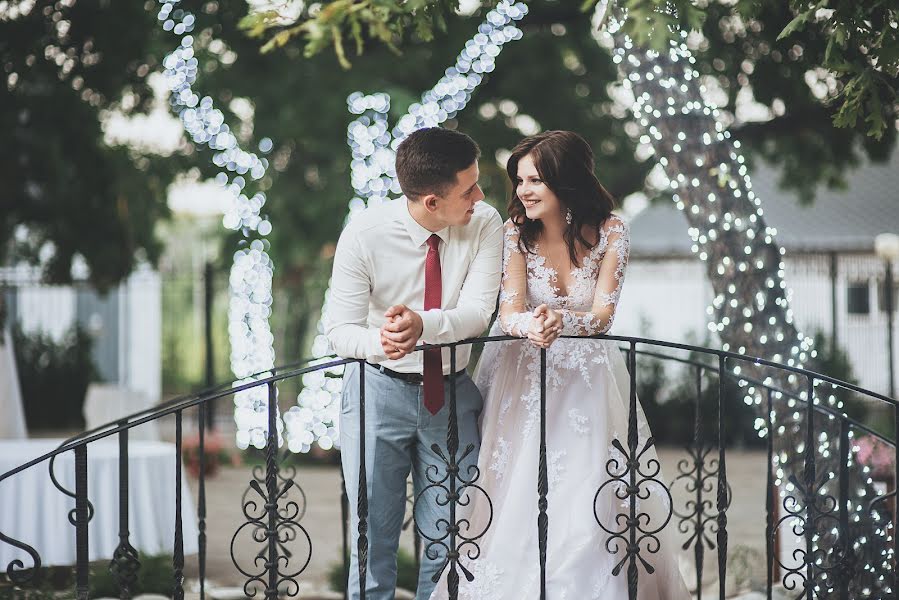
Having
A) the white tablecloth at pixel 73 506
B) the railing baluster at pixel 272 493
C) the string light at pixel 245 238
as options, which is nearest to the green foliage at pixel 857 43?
A: the railing baluster at pixel 272 493

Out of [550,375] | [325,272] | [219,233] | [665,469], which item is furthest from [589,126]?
[550,375]

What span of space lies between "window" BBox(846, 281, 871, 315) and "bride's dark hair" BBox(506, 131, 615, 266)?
546 inches

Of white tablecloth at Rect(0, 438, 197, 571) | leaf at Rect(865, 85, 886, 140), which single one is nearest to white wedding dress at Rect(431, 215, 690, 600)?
leaf at Rect(865, 85, 886, 140)

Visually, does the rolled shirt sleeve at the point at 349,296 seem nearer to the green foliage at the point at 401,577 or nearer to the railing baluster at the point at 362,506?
the railing baluster at the point at 362,506

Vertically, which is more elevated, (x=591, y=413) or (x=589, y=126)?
(x=589, y=126)

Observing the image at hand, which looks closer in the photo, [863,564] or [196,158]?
[863,564]

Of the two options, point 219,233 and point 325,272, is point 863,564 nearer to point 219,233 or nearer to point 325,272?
point 325,272

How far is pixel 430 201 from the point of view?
3771mm

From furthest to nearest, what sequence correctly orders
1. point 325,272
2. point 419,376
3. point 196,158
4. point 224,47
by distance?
point 325,272
point 196,158
point 224,47
point 419,376

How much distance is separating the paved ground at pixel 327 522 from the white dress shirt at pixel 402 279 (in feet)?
3.45

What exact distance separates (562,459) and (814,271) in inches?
453

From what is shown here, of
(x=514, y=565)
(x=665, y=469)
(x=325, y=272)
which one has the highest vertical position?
(x=325, y=272)

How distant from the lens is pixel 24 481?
609 centimetres

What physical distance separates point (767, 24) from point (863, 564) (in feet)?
15.3
